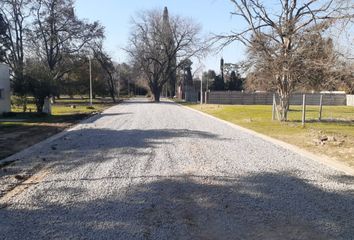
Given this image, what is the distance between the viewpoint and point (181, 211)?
512 centimetres

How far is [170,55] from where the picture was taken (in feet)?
194

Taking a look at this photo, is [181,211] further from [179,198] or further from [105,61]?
[105,61]

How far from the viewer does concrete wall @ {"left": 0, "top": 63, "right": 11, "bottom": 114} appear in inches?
961

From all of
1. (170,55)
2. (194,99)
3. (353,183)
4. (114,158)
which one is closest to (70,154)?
(114,158)

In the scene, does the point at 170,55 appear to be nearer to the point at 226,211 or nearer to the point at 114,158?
the point at 114,158

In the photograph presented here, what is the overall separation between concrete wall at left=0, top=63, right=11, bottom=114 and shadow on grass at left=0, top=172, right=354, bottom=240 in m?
20.2

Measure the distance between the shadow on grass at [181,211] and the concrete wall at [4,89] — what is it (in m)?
20.2

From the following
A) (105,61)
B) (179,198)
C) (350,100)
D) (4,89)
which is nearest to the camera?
(179,198)

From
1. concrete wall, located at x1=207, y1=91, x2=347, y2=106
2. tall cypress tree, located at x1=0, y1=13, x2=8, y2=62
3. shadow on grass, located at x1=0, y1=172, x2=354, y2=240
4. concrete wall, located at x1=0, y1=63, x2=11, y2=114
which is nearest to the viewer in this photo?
shadow on grass, located at x1=0, y1=172, x2=354, y2=240

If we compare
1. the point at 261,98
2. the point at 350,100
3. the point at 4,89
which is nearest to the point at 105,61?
the point at 261,98

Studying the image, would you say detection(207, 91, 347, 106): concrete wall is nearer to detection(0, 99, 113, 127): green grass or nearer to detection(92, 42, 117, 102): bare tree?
detection(92, 42, 117, 102): bare tree

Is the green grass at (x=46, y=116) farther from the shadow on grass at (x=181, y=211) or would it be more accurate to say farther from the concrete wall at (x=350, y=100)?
the concrete wall at (x=350, y=100)

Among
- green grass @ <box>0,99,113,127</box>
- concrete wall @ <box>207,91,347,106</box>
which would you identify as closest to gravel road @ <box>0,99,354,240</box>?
green grass @ <box>0,99,113,127</box>

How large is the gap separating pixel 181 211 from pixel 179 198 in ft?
1.93
